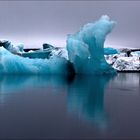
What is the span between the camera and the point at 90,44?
190 inches

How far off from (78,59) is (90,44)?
0.76 feet

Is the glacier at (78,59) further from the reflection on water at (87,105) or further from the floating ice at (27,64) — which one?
the reflection on water at (87,105)

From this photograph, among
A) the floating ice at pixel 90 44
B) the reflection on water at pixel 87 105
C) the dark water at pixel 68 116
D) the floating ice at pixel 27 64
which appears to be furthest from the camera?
the floating ice at pixel 27 64

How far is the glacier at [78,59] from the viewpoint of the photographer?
4777mm

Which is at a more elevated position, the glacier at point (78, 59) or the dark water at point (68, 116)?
the glacier at point (78, 59)

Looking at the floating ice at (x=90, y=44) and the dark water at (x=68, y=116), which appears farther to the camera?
the floating ice at (x=90, y=44)

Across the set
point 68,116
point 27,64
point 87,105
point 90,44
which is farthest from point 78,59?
point 68,116

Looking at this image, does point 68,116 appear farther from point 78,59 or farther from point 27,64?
point 27,64

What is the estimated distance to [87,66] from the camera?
16.4 ft

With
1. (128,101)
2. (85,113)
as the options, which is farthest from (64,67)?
(85,113)


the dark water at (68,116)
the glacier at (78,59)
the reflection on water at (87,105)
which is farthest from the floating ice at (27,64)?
the dark water at (68,116)

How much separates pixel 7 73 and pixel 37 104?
263cm

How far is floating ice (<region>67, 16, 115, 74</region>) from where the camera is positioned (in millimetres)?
4754

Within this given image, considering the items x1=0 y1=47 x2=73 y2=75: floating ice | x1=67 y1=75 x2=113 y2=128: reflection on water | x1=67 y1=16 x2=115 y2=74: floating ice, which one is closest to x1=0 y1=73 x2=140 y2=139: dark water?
x1=67 y1=75 x2=113 y2=128: reflection on water
